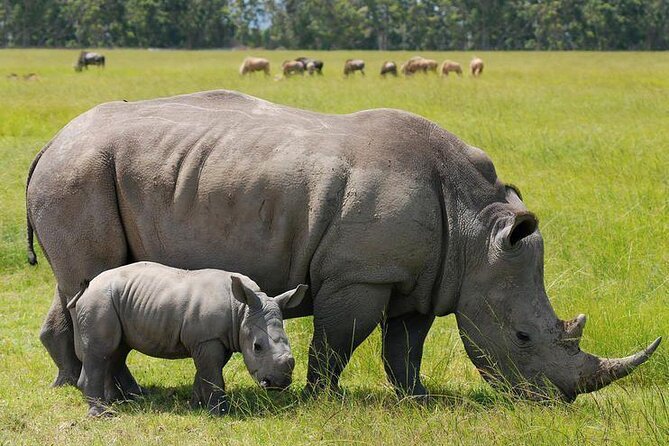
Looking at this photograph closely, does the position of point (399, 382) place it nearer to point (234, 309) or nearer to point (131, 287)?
point (234, 309)

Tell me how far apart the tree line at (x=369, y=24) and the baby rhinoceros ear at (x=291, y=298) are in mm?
93968

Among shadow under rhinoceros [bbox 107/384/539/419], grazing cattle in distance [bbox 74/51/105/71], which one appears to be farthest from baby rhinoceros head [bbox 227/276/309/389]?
grazing cattle in distance [bbox 74/51/105/71]

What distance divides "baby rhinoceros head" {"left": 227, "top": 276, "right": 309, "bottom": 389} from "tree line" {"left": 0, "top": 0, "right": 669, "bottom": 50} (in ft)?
309

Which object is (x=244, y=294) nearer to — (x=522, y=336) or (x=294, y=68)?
(x=522, y=336)

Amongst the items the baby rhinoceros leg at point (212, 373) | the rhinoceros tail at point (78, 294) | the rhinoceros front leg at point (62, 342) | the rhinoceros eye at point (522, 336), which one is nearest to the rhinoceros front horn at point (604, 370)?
the rhinoceros eye at point (522, 336)

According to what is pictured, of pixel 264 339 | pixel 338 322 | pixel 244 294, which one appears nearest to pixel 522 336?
→ pixel 338 322

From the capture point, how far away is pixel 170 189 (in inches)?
277

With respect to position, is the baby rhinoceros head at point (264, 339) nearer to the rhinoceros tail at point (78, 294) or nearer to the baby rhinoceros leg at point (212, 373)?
the baby rhinoceros leg at point (212, 373)

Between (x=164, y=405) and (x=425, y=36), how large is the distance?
4053 inches

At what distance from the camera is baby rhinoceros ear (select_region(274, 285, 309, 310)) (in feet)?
21.3

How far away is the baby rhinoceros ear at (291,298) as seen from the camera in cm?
648

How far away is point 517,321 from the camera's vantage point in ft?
22.6

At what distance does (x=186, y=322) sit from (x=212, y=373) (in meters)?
0.32

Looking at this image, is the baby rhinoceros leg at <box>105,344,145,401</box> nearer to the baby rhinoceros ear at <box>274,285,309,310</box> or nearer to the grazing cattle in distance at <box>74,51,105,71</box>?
the baby rhinoceros ear at <box>274,285,309,310</box>
